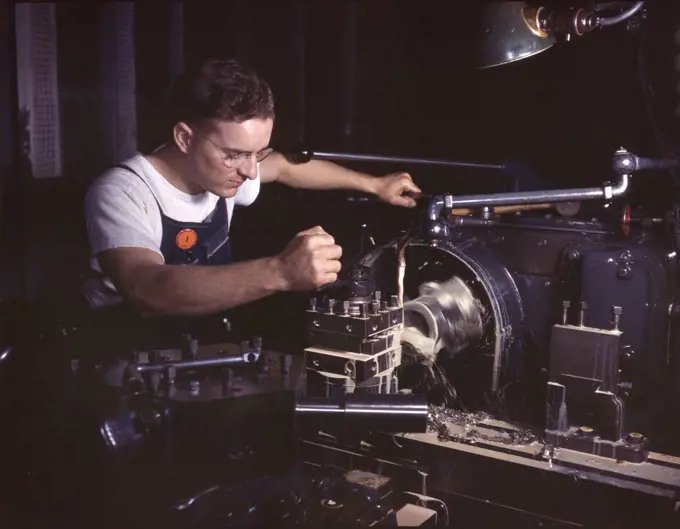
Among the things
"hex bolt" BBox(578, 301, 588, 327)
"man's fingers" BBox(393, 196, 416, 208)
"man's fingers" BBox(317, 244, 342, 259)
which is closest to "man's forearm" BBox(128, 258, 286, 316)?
"man's fingers" BBox(317, 244, 342, 259)

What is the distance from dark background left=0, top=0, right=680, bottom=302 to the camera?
7.61 ft

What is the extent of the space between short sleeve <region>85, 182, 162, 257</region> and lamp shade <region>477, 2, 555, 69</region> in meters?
0.94

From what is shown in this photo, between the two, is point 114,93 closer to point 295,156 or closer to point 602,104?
point 295,156

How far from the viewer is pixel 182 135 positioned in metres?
1.89

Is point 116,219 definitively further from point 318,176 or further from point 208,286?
point 318,176

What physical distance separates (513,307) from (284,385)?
703mm

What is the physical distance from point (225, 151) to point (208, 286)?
17.8 inches

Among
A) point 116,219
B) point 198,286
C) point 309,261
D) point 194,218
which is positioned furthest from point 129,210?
point 309,261

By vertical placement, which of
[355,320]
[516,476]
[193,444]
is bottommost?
[516,476]

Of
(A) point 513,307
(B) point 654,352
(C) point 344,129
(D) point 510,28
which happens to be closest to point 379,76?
(C) point 344,129

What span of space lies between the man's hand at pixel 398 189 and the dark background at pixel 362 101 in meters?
0.22

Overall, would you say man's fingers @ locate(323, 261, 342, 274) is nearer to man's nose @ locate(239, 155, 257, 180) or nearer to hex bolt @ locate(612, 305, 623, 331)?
man's nose @ locate(239, 155, 257, 180)

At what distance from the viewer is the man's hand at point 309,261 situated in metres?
1.47

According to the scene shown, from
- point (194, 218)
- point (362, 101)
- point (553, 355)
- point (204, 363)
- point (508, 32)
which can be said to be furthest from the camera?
point (362, 101)
